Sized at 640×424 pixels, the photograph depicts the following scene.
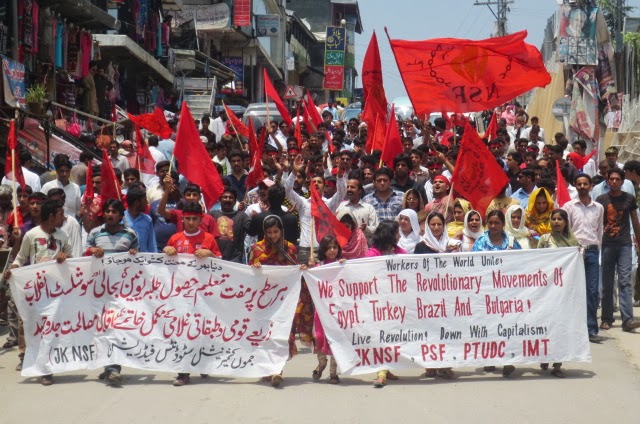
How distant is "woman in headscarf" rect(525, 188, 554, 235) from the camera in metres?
10.3

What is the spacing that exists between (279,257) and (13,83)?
383 inches

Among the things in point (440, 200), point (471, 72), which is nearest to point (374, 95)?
point (471, 72)

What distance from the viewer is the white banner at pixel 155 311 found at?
8359mm

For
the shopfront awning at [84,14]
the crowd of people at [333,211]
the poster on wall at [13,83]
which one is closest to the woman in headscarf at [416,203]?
the crowd of people at [333,211]

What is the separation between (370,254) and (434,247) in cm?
84

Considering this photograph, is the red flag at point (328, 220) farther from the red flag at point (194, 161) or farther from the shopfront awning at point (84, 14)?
the shopfront awning at point (84, 14)

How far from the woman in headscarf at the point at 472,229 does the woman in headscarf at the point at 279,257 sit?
1.80 metres

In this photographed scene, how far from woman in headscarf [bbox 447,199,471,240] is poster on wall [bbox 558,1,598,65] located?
24919 millimetres

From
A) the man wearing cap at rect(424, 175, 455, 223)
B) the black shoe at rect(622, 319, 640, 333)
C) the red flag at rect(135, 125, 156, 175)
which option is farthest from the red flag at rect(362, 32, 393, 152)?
Answer: the black shoe at rect(622, 319, 640, 333)

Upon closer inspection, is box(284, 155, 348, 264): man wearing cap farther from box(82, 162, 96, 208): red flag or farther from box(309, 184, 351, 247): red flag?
box(82, 162, 96, 208): red flag

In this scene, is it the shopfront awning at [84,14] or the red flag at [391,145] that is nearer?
the red flag at [391,145]

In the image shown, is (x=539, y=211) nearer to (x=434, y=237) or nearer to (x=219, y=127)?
(x=434, y=237)

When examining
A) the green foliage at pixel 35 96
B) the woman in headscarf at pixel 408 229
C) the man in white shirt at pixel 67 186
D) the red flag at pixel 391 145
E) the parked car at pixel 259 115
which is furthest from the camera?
the parked car at pixel 259 115

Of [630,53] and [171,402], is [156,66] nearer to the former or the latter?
[630,53]
